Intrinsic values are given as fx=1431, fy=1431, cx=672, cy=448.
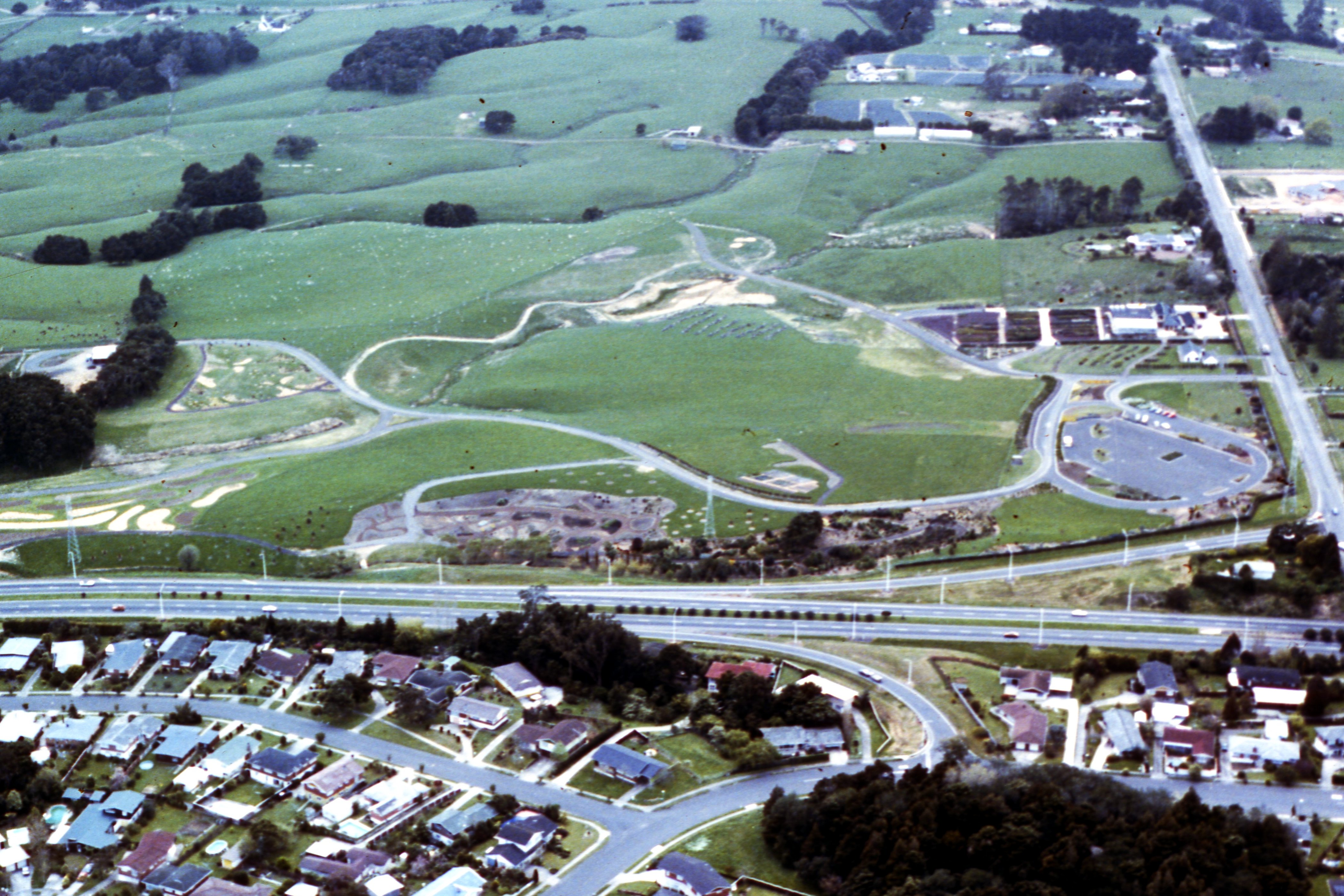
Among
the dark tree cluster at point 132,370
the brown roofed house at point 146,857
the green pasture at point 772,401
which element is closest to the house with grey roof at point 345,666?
the brown roofed house at point 146,857

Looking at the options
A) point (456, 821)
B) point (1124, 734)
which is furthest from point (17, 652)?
point (1124, 734)

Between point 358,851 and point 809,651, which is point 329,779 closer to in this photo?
point 358,851

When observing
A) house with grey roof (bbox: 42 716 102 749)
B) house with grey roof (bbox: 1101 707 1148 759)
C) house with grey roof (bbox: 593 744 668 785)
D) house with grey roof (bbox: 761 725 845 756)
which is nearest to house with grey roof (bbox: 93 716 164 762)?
house with grey roof (bbox: 42 716 102 749)

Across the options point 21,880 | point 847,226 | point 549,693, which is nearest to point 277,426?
point 549,693

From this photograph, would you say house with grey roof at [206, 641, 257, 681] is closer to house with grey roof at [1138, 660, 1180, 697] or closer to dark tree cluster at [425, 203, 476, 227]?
house with grey roof at [1138, 660, 1180, 697]

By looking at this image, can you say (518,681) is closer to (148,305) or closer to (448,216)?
(148,305)

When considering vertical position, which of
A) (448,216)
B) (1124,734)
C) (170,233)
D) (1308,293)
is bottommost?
(1124,734)

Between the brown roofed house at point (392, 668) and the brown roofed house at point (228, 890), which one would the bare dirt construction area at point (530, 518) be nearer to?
the brown roofed house at point (392, 668)
